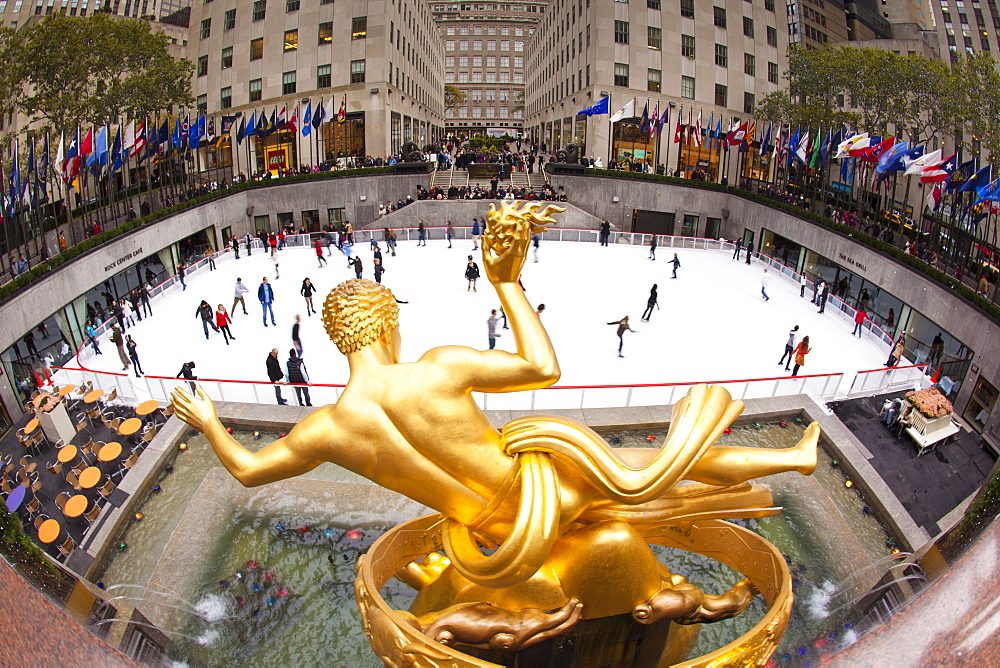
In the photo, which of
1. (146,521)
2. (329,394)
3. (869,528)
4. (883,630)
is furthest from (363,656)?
(869,528)

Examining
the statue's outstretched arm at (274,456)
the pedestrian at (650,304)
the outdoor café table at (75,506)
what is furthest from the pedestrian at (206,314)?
the statue's outstretched arm at (274,456)

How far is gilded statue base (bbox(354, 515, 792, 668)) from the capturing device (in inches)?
163

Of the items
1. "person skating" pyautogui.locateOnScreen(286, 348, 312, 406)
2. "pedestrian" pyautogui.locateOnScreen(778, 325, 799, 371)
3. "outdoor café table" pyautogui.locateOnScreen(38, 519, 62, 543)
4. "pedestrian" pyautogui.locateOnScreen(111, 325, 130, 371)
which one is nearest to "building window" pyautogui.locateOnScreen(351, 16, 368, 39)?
"pedestrian" pyautogui.locateOnScreen(111, 325, 130, 371)

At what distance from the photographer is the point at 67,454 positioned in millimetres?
10062

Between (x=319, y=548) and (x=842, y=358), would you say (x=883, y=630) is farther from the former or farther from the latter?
(x=842, y=358)

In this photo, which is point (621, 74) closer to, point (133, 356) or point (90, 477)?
point (133, 356)

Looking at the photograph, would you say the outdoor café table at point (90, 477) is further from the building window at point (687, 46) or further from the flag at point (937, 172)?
the building window at point (687, 46)

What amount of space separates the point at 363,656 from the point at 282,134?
3911 cm

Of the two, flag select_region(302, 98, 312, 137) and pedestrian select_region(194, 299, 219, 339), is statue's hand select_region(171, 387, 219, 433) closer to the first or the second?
pedestrian select_region(194, 299, 219, 339)

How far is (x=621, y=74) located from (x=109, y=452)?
35.6m

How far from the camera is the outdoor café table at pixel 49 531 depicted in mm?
7957

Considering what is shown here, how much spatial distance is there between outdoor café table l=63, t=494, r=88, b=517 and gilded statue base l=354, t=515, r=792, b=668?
6.24 m

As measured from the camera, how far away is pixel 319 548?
736cm

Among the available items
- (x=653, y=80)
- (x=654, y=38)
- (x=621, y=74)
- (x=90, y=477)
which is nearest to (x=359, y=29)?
(x=621, y=74)
